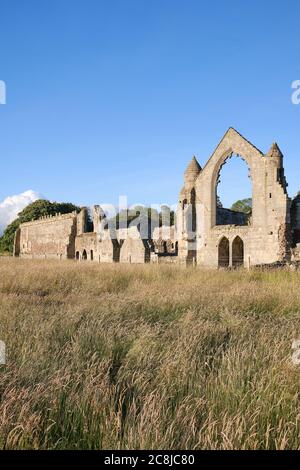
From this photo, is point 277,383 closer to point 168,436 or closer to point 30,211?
point 168,436

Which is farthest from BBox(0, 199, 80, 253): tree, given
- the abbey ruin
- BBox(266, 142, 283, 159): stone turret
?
BBox(266, 142, 283, 159): stone turret

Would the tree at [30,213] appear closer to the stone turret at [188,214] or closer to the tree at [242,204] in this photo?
the tree at [242,204]

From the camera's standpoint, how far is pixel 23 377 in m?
3.26

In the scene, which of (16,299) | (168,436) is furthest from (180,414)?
(16,299)

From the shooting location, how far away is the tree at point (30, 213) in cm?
6362

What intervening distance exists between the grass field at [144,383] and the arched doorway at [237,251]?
65.9 feet

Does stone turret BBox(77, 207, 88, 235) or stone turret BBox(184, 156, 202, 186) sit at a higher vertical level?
stone turret BBox(184, 156, 202, 186)

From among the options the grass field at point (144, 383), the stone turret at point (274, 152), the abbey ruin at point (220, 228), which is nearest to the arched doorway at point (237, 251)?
the abbey ruin at point (220, 228)

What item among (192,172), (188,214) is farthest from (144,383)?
(192,172)

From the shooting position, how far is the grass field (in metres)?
2.51

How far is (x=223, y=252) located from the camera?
27281 millimetres

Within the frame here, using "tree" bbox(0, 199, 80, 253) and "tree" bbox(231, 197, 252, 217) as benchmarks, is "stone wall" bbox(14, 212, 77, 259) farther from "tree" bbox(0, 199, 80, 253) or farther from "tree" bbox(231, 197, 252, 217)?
"tree" bbox(231, 197, 252, 217)

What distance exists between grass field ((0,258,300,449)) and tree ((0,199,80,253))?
2358 inches
